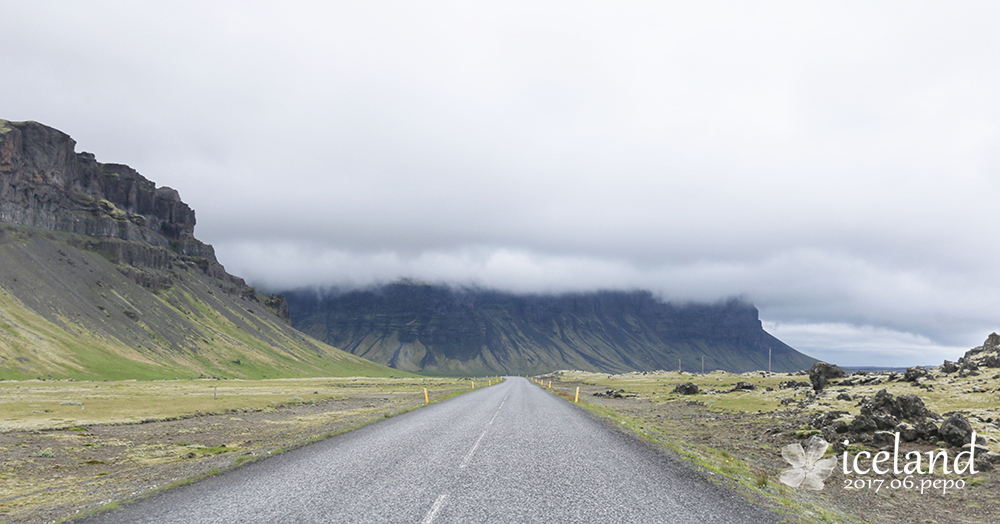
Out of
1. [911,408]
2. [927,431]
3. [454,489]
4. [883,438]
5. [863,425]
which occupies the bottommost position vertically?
[454,489]

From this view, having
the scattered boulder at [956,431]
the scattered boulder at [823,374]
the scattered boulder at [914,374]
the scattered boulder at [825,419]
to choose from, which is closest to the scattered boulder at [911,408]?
the scattered boulder at [956,431]

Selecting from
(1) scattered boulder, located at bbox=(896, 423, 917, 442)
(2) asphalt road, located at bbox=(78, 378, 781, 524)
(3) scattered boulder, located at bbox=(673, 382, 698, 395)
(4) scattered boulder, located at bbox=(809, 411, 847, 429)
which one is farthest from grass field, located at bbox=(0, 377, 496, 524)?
(3) scattered boulder, located at bbox=(673, 382, 698, 395)

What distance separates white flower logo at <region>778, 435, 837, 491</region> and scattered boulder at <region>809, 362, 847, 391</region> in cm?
2661

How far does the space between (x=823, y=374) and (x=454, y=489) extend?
48.3 m

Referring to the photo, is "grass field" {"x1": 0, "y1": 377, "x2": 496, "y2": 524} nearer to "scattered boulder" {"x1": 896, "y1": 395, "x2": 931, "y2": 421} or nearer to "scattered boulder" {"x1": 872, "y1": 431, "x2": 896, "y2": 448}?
"scattered boulder" {"x1": 872, "y1": 431, "x2": 896, "y2": 448}

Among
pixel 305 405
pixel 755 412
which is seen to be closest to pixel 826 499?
pixel 755 412

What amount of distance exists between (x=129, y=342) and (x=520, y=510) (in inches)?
8407

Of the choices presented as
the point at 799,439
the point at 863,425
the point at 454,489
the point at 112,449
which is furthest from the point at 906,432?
the point at 112,449

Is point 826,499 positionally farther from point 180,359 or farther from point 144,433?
point 180,359

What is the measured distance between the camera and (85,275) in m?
197

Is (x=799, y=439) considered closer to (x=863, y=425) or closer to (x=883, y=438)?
(x=863, y=425)

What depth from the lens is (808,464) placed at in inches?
806

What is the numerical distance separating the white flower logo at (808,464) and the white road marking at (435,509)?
12136 millimetres

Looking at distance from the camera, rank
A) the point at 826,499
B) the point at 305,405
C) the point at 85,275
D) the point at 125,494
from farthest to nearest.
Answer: the point at 85,275, the point at 305,405, the point at 826,499, the point at 125,494
